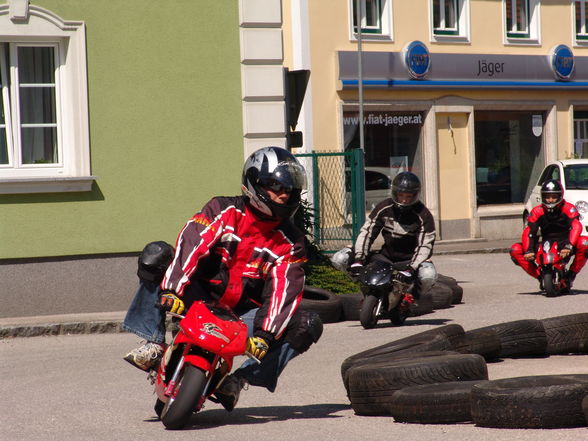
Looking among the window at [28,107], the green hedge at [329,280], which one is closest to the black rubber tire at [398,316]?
the green hedge at [329,280]

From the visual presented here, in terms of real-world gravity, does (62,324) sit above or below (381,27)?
below

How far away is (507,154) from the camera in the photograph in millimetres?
29875

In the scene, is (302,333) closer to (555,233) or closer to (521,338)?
(521,338)

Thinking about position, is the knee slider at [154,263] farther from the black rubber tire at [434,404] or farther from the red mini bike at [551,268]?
the red mini bike at [551,268]

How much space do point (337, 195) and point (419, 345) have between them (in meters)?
10.6

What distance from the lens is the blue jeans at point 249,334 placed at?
7.10 metres

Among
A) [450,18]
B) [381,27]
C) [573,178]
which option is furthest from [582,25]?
[573,178]

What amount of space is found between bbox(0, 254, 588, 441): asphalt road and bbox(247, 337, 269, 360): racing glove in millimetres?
423

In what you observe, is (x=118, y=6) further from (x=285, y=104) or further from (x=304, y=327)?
(x=304, y=327)

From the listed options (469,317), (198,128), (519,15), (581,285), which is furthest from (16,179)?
(519,15)

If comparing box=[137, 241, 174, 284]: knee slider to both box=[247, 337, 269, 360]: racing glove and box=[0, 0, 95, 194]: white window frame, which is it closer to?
box=[247, 337, 269, 360]: racing glove

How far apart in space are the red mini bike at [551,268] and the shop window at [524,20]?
47.1ft

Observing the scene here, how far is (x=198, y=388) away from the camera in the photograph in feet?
21.8

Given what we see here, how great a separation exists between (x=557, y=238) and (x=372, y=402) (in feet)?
29.8
